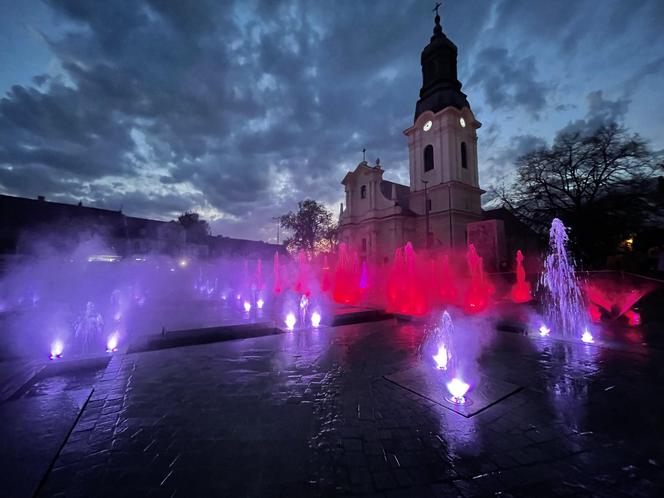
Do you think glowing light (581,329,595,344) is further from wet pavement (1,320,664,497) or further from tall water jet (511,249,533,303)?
tall water jet (511,249,533,303)

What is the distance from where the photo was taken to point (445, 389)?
15.3 ft

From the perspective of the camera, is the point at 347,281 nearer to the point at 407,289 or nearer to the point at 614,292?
the point at 407,289

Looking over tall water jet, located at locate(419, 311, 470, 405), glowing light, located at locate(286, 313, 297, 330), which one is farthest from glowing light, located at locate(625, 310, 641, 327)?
glowing light, located at locate(286, 313, 297, 330)

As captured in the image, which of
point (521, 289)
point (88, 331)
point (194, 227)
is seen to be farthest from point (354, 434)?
point (194, 227)

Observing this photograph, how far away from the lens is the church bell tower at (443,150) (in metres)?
34.7

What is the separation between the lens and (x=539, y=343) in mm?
7645

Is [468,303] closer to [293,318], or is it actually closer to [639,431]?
[293,318]

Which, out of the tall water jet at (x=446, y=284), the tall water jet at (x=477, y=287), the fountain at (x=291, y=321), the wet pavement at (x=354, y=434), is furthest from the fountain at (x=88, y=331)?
the tall water jet at (x=446, y=284)

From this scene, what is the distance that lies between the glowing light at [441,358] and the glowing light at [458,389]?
2.53 ft

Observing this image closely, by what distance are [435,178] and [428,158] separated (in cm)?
340

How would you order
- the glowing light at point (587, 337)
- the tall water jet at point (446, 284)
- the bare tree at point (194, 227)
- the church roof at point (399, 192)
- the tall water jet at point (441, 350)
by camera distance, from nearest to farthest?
the tall water jet at point (441, 350) → the glowing light at point (587, 337) → the tall water jet at point (446, 284) → the church roof at point (399, 192) → the bare tree at point (194, 227)

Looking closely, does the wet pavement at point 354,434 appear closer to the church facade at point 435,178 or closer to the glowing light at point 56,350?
the glowing light at point 56,350

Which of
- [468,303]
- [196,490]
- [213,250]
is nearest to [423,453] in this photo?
[196,490]

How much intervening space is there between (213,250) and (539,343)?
56.0 metres
